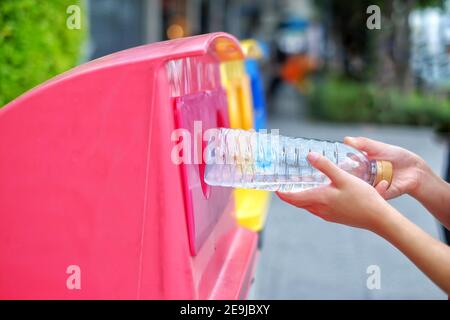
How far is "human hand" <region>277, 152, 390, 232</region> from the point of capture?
62.9 inches

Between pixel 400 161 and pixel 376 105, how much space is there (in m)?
13.1

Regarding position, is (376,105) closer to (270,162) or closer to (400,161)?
(400,161)

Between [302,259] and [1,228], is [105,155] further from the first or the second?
[302,259]

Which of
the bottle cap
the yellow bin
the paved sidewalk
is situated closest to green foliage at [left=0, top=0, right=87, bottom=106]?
the yellow bin

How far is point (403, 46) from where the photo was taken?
47.5 ft

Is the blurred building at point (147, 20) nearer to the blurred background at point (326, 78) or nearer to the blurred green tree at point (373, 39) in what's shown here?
the blurred background at point (326, 78)

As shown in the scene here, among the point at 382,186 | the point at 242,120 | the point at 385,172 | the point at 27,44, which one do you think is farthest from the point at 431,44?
the point at 382,186

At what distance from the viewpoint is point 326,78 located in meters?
15.9

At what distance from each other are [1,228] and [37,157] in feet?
0.79

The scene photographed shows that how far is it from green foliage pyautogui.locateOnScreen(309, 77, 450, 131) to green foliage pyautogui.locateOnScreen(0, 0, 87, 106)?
38.2 feet

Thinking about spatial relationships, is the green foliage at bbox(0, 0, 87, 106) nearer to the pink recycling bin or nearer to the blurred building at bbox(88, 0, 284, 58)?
the pink recycling bin

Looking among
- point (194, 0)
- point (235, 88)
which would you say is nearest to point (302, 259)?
point (235, 88)

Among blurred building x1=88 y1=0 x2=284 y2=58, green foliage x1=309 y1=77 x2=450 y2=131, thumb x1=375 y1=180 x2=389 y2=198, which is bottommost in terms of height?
green foliage x1=309 y1=77 x2=450 y2=131
